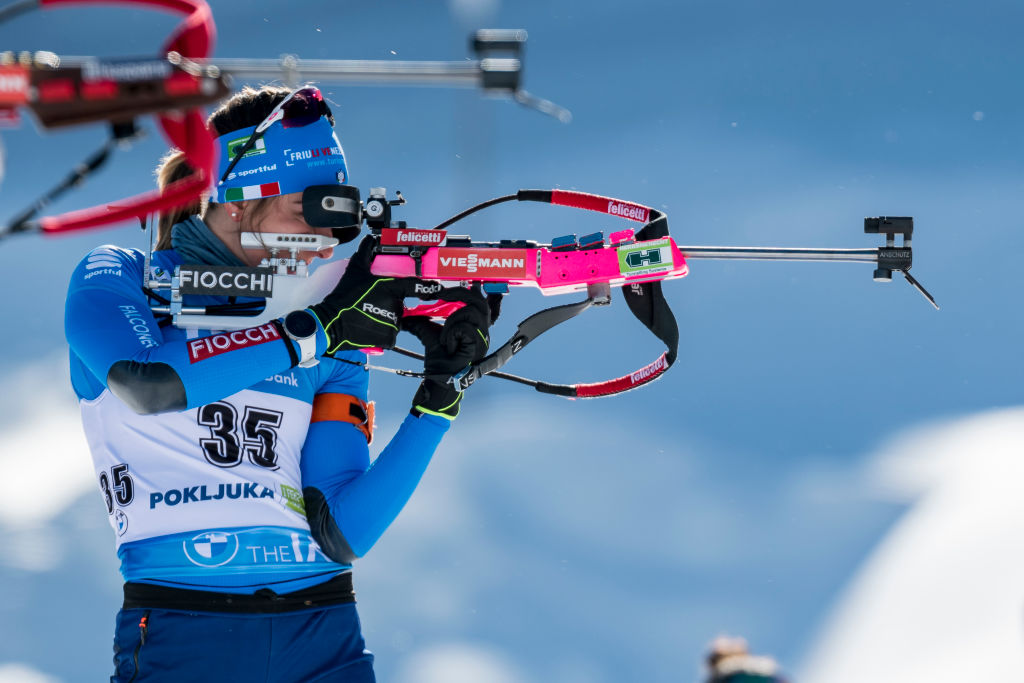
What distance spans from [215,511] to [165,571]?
301 mm

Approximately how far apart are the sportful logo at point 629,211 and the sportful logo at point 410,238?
798 mm

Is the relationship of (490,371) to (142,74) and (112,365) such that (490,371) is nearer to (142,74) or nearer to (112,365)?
(112,365)

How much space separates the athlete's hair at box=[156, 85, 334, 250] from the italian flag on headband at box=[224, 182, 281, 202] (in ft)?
0.12

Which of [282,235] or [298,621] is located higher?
[282,235]

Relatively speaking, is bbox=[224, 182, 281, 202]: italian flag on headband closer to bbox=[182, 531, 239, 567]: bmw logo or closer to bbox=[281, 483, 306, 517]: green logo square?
bbox=[281, 483, 306, 517]: green logo square

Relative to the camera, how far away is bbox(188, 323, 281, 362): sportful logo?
4426 mm

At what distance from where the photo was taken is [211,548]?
4.49 m

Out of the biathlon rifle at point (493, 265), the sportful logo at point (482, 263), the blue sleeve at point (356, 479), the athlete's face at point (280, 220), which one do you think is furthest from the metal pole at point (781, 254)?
the athlete's face at point (280, 220)

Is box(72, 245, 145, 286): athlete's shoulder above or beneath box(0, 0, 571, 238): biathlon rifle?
above

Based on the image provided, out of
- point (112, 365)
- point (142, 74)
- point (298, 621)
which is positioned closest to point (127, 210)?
point (142, 74)

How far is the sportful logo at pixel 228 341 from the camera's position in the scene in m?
4.43

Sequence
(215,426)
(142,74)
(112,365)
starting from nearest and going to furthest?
(142,74), (112,365), (215,426)

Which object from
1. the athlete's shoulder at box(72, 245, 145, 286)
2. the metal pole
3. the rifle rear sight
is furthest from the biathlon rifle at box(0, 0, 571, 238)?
the rifle rear sight

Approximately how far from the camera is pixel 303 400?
4.91 m
